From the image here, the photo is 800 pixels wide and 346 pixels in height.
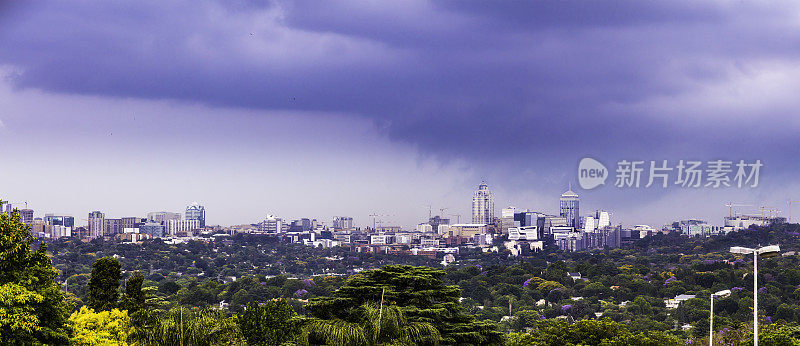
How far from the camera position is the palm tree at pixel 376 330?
54.3 ft

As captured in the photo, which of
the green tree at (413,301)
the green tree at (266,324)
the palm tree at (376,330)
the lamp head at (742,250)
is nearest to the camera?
the lamp head at (742,250)

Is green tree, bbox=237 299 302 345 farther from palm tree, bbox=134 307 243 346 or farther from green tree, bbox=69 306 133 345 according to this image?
palm tree, bbox=134 307 243 346

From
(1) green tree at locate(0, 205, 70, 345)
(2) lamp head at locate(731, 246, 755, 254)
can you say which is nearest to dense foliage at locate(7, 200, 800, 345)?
(1) green tree at locate(0, 205, 70, 345)

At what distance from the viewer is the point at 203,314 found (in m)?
17.3

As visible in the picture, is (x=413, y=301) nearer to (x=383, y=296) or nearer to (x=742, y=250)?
(x=383, y=296)

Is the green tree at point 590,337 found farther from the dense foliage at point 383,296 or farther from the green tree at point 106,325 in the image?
the green tree at point 106,325

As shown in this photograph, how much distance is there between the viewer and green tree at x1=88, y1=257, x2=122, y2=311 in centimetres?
2597

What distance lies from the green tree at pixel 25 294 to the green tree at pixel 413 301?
19.8 feet

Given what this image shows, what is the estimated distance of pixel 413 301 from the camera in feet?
64.1

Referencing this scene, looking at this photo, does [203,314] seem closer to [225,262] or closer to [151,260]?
[151,260]

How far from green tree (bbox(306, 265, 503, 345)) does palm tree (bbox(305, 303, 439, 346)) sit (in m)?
0.70

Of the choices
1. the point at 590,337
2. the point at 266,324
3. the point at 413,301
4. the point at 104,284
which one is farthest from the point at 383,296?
the point at 104,284

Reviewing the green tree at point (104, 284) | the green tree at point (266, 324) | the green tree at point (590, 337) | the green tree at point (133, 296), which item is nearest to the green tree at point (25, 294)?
the green tree at point (133, 296)

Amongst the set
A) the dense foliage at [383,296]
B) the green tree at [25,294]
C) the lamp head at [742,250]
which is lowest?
the dense foliage at [383,296]
